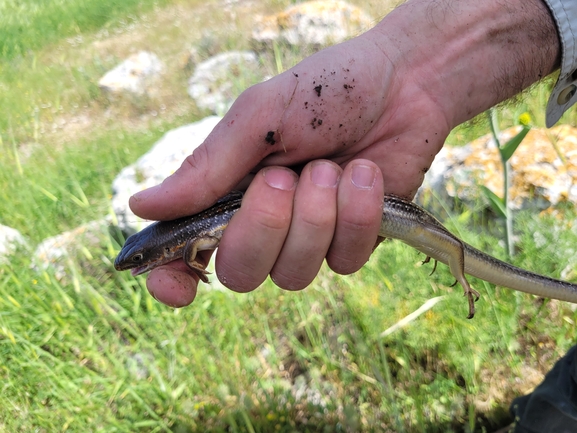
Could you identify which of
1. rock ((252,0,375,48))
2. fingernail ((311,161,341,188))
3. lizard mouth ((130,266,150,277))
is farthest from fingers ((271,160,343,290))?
rock ((252,0,375,48))

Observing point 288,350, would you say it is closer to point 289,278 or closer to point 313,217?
point 289,278

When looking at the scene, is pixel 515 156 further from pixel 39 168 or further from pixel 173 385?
pixel 39 168

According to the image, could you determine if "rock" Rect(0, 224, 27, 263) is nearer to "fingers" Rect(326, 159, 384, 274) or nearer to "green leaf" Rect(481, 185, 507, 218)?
"fingers" Rect(326, 159, 384, 274)

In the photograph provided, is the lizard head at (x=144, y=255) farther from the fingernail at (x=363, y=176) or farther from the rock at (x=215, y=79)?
the rock at (x=215, y=79)

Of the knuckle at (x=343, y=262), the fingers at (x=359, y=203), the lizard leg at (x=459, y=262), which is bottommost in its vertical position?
the lizard leg at (x=459, y=262)

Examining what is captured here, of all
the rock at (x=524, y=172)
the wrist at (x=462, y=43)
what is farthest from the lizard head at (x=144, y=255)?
the rock at (x=524, y=172)

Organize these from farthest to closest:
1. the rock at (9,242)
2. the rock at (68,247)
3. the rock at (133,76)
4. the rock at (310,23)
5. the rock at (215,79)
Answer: the rock at (133,76) → the rock at (310,23) → the rock at (215,79) → the rock at (9,242) → the rock at (68,247)

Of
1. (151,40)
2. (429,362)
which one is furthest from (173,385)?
(151,40)
